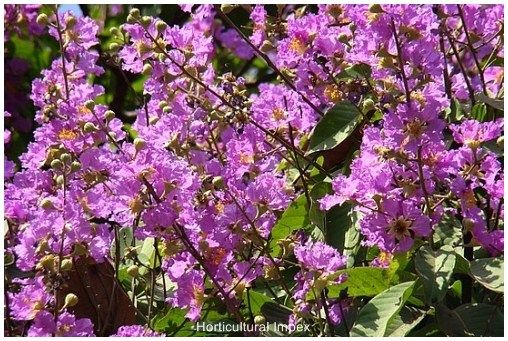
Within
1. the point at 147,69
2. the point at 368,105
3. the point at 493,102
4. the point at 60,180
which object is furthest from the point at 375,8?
the point at 60,180

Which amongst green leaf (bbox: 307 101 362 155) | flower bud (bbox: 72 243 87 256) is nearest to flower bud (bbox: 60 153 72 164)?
flower bud (bbox: 72 243 87 256)

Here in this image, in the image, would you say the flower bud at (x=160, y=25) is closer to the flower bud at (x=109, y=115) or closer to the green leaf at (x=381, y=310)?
the flower bud at (x=109, y=115)

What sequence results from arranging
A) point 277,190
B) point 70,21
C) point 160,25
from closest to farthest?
point 277,190 → point 160,25 → point 70,21

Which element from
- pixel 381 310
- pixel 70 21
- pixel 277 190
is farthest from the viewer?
pixel 70 21

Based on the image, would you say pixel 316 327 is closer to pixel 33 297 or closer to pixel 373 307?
pixel 373 307

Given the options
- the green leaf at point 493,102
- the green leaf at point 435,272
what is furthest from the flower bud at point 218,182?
the green leaf at point 493,102

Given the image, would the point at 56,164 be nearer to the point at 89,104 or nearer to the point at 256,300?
the point at 89,104
